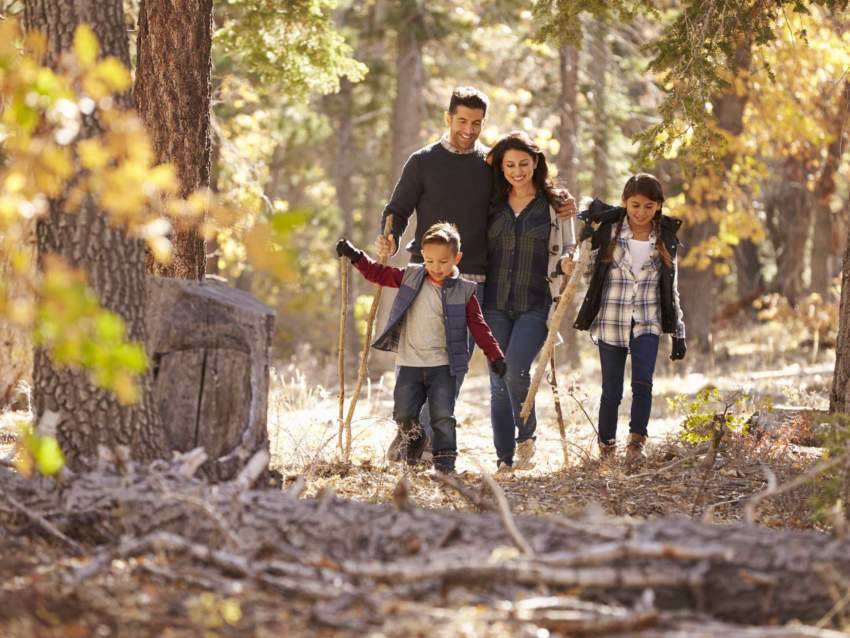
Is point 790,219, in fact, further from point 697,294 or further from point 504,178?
point 504,178

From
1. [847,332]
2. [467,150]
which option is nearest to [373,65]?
[467,150]

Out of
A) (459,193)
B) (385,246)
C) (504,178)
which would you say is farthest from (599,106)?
(385,246)

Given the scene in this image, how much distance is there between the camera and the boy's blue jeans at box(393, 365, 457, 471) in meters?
6.72

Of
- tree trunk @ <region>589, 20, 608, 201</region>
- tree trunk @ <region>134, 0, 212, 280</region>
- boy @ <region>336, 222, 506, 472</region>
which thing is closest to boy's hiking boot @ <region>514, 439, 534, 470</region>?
boy @ <region>336, 222, 506, 472</region>

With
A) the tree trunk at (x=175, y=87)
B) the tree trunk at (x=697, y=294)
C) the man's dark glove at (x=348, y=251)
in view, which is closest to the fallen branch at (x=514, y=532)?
the man's dark glove at (x=348, y=251)

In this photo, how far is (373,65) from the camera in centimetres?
1805

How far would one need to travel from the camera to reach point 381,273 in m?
6.74

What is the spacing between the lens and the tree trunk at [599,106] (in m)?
15.3

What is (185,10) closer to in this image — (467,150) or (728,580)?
(467,150)

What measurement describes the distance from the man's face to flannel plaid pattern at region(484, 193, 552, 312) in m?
0.53

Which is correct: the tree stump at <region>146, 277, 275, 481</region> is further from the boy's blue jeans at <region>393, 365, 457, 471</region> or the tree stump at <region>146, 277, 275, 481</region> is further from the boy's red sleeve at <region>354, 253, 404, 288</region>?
the boy's blue jeans at <region>393, 365, 457, 471</region>

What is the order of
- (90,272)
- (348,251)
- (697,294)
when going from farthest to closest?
(697,294) < (348,251) < (90,272)

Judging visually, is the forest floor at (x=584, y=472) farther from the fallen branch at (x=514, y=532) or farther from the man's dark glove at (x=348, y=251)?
the man's dark glove at (x=348, y=251)

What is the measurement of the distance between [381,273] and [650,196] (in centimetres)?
178
